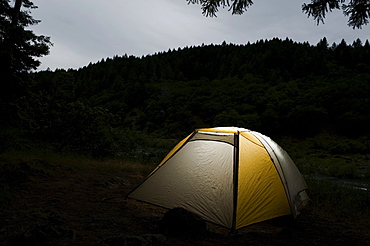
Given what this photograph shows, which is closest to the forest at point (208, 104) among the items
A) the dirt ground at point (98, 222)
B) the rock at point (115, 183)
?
the rock at point (115, 183)

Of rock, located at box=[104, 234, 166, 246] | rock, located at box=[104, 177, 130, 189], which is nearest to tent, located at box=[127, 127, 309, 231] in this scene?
rock, located at box=[104, 234, 166, 246]

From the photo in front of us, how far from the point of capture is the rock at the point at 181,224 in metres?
2.96

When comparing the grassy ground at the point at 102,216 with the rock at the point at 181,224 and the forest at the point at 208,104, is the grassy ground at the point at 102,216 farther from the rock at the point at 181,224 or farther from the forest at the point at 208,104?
the forest at the point at 208,104

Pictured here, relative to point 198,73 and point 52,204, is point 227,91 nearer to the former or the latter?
point 198,73

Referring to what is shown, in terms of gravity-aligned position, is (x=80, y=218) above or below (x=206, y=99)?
below

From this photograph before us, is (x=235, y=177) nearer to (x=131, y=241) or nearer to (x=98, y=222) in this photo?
(x=131, y=241)

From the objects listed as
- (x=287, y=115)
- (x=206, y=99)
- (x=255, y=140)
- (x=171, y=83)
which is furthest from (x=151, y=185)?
(x=171, y=83)

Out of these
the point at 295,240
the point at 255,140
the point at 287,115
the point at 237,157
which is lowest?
the point at 295,240

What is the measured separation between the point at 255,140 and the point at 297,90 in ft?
115

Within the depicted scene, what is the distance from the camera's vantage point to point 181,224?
9.78 feet

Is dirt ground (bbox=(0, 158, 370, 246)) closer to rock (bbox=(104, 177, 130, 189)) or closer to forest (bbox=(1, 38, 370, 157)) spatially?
rock (bbox=(104, 177, 130, 189))

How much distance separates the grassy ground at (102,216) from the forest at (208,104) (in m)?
3.63

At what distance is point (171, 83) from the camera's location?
208 ft

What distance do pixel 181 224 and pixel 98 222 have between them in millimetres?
1131
